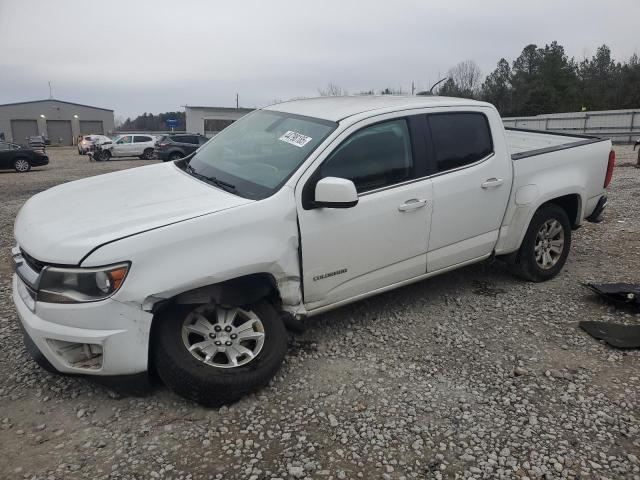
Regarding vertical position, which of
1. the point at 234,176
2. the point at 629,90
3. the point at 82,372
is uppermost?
the point at 629,90

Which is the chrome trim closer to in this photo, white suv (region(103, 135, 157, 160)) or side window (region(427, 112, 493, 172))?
side window (region(427, 112, 493, 172))

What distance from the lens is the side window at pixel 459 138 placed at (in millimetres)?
3953

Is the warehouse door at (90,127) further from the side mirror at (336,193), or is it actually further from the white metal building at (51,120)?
the side mirror at (336,193)

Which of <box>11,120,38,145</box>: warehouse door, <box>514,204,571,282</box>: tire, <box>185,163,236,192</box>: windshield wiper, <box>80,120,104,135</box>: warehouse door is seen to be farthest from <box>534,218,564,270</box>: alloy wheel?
<box>80,120,104,135</box>: warehouse door

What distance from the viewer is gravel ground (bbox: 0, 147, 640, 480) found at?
8.33 ft

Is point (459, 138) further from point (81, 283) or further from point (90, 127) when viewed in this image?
point (90, 127)

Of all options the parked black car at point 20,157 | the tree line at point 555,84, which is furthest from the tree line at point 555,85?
the parked black car at point 20,157

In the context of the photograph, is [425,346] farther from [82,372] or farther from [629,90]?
[629,90]

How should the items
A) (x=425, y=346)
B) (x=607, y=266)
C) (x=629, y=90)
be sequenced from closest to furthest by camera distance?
(x=425, y=346) < (x=607, y=266) < (x=629, y=90)

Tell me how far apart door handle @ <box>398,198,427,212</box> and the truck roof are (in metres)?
0.73

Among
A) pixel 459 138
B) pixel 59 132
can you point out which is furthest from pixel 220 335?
pixel 59 132

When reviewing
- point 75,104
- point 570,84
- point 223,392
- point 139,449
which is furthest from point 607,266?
point 75,104

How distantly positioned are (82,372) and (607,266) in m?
5.30

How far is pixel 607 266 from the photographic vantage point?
549 cm
